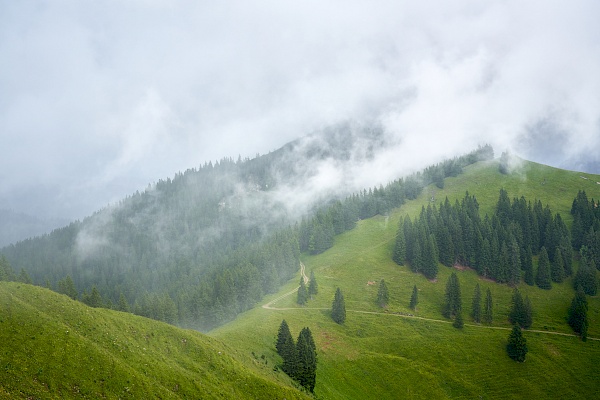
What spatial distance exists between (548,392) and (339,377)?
51.0 meters

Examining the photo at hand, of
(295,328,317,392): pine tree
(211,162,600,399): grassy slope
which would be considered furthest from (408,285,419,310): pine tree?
(295,328,317,392): pine tree

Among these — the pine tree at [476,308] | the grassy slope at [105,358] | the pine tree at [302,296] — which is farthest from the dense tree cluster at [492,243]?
the grassy slope at [105,358]

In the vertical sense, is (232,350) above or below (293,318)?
above

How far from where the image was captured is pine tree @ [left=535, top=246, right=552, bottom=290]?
429 feet

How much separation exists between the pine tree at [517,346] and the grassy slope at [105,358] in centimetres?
6465

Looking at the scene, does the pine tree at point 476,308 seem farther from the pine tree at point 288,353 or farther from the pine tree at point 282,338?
the pine tree at point 288,353

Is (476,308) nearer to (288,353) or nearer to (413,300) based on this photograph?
(413,300)

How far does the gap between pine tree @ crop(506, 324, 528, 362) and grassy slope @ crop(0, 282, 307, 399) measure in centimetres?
6465

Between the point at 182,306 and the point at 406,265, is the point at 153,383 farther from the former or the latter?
the point at 406,265

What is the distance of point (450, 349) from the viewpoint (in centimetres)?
9612

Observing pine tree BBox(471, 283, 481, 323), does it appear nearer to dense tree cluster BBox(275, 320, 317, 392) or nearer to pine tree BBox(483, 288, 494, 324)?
pine tree BBox(483, 288, 494, 324)

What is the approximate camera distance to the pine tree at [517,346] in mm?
93125

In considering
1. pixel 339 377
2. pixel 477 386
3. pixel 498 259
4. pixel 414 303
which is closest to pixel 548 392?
pixel 477 386

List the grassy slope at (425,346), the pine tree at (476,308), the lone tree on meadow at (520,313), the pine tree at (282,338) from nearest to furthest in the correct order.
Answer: the pine tree at (282,338) < the grassy slope at (425,346) < the lone tree on meadow at (520,313) < the pine tree at (476,308)
